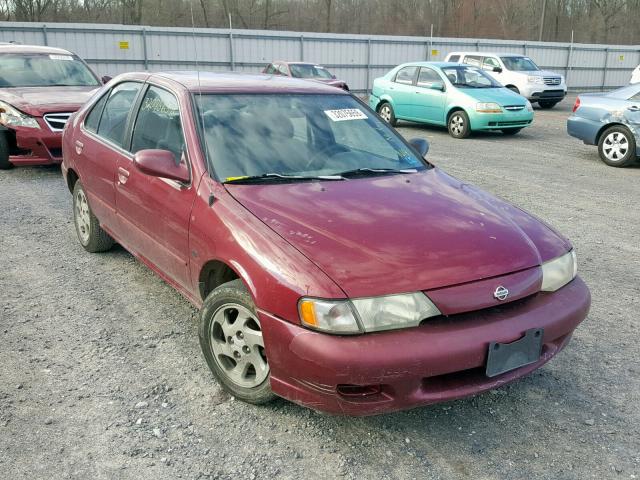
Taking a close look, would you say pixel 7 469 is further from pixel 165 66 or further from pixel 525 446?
pixel 165 66

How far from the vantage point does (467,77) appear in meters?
13.5


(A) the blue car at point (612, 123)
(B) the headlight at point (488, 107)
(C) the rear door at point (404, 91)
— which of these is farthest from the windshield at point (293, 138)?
(C) the rear door at point (404, 91)

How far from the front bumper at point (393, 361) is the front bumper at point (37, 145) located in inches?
253

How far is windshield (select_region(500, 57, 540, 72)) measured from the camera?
19.0 metres

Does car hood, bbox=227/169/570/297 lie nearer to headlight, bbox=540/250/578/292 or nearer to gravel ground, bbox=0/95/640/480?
headlight, bbox=540/250/578/292

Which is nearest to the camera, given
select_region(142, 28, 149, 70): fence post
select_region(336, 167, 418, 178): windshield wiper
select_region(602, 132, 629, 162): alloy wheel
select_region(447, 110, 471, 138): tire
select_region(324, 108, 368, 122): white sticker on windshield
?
select_region(336, 167, 418, 178): windshield wiper

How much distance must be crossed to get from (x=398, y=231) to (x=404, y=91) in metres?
11.9

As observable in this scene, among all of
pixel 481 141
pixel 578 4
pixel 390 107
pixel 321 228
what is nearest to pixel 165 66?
pixel 390 107

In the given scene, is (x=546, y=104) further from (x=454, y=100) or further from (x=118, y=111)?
(x=118, y=111)

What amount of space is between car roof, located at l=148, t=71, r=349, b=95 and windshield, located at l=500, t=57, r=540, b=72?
1638cm

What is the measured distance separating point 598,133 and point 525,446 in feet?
28.7

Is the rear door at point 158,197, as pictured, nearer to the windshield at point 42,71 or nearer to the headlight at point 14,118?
the headlight at point 14,118

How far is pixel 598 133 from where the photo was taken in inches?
400

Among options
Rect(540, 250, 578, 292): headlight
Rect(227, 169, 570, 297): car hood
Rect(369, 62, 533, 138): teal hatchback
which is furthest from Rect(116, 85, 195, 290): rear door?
Rect(369, 62, 533, 138): teal hatchback
